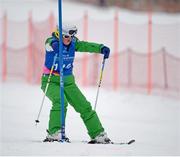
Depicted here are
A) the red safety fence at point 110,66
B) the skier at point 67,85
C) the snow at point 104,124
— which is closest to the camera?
the snow at point 104,124

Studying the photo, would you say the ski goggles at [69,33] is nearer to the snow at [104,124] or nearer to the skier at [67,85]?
the skier at [67,85]

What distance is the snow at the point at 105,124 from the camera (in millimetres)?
7645

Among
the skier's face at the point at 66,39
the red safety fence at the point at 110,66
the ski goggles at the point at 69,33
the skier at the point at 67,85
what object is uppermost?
the red safety fence at the point at 110,66

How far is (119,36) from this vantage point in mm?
23453

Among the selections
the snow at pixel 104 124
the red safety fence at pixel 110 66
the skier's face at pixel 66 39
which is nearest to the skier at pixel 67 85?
the skier's face at pixel 66 39

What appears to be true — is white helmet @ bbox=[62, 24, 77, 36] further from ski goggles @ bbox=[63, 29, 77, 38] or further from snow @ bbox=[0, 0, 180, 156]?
snow @ bbox=[0, 0, 180, 156]

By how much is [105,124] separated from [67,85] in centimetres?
306

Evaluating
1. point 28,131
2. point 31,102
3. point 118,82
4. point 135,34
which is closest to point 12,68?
point 118,82

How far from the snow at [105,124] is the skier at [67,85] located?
417mm

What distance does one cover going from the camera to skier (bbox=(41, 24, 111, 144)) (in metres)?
8.40

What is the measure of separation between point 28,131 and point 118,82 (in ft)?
27.5

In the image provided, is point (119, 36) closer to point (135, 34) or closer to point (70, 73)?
point (135, 34)

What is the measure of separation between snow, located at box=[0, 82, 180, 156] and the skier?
417 millimetres

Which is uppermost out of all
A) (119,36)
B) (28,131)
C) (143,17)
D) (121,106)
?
(143,17)
